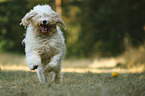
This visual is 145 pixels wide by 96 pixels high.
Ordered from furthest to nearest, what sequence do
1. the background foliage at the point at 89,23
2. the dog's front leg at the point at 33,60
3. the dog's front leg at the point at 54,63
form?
the background foliage at the point at 89,23 → the dog's front leg at the point at 54,63 → the dog's front leg at the point at 33,60

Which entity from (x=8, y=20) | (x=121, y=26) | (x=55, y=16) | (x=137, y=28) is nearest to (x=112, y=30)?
(x=121, y=26)

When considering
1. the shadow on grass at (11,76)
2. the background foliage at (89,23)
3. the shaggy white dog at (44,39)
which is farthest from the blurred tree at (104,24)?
the shaggy white dog at (44,39)

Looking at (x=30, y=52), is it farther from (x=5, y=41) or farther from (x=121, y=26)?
(x=5, y=41)

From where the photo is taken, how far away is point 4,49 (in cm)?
2353

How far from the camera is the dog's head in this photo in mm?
5457

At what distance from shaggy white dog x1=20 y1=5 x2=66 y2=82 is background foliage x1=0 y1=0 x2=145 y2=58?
44.1 ft

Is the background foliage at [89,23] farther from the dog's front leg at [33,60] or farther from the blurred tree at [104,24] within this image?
the dog's front leg at [33,60]

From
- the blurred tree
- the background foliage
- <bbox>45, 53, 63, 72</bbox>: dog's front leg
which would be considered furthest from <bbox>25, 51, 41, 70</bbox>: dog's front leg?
the background foliage

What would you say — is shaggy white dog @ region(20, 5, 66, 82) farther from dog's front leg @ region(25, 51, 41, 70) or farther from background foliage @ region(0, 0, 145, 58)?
background foliage @ region(0, 0, 145, 58)

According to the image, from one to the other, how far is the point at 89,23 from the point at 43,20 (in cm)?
1834

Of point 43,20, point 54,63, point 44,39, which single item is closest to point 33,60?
point 54,63

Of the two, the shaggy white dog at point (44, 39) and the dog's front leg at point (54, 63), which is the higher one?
the shaggy white dog at point (44, 39)

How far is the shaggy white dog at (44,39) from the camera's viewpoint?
18.0ft

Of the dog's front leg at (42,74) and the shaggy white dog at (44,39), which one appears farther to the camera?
the dog's front leg at (42,74)
